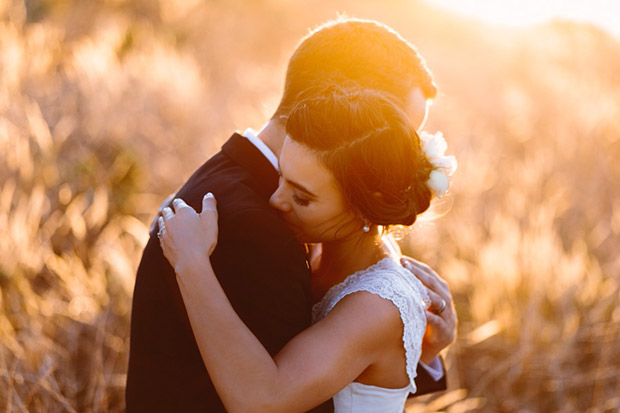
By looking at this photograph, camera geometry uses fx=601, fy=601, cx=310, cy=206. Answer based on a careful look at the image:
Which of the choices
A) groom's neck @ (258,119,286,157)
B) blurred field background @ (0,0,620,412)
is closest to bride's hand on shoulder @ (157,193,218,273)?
groom's neck @ (258,119,286,157)

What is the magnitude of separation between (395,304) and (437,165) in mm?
493

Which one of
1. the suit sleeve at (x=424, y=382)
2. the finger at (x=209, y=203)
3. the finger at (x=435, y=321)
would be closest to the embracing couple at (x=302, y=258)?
the finger at (x=209, y=203)

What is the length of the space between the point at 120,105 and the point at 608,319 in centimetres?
525

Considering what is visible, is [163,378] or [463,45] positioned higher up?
[463,45]

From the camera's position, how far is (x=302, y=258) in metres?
1.74

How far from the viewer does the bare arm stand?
167cm

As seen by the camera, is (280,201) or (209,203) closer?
(209,203)

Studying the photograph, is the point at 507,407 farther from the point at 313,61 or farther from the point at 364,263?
the point at 313,61

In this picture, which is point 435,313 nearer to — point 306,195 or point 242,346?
point 306,195

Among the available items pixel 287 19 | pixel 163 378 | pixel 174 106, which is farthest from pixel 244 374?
pixel 287 19

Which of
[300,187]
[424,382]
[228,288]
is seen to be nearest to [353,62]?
[300,187]

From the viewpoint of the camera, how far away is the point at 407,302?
1961 mm

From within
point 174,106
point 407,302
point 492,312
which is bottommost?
point 492,312

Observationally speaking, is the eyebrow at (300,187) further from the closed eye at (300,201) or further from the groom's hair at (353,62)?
the groom's hair at (353,62)
